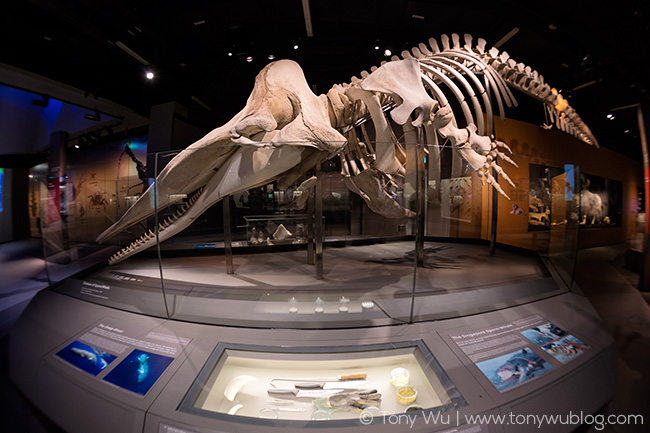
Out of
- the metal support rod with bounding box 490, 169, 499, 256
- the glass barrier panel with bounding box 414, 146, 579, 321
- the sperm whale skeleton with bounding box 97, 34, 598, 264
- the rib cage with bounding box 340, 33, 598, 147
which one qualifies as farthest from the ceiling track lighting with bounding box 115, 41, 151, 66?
the metal support rod with bounding box 490, 169, 499, 256

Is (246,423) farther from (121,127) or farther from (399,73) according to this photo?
(121,127)

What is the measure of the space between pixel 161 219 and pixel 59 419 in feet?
5.33

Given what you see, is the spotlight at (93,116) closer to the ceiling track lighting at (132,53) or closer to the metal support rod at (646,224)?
the ceiling track lighting at (132,53)

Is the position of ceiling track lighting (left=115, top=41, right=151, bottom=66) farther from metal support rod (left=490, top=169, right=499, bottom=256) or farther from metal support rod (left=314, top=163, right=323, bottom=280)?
metal support rod (left=490, top=169, right=499, bottom=256)

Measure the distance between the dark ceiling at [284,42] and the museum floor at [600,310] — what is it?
1724 millimetres

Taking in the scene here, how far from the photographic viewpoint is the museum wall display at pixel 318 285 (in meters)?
1.28

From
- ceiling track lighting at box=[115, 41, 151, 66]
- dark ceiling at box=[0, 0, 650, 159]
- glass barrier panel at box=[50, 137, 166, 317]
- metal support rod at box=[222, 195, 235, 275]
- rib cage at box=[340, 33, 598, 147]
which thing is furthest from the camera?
metal support rod at box=[222, 195, 235, 275]

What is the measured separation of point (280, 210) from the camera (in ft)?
9.38

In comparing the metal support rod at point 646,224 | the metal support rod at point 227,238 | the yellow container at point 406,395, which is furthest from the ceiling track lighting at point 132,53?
the metal support rod at point 646,224

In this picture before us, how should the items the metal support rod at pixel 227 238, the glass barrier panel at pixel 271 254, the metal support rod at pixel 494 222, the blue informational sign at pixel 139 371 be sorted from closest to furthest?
the blue informational sign at pixel 139 371 → the glass barrier panel at pixel 271 254 → the metal support rod at pixel 227 238 → the metal support rod at pixel 494 222

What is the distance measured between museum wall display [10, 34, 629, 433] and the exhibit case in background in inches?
0.6

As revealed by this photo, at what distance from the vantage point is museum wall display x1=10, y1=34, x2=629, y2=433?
1.28 meters

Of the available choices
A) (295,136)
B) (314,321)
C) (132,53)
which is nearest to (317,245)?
(314,321)

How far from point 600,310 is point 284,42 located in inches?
211
